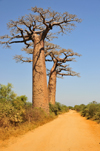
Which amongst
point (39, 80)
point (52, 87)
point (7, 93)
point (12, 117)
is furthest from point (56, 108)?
point (12, 117)

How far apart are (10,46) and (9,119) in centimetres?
668

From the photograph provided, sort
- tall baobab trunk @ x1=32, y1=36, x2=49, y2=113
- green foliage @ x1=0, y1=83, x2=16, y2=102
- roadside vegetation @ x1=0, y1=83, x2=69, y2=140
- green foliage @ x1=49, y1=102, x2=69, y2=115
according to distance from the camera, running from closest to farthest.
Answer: roadside vegetation @ x1=0, y1=83, x2=69, y2=140, green foliage @ x1=0, y1=83, x2=16, y2=102, tall baobab trunk @ x1=32, y1=36, x2=49, y2=113, green foliage @ x1=49, y1=102, x2=69, y2=115

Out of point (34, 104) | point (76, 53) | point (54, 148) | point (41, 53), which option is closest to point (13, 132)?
point (54, 148)

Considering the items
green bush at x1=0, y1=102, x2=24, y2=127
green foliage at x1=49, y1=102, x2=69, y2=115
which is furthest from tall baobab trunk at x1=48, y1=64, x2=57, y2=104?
green bush at x1=0, y1=102, x2=24, y2=127

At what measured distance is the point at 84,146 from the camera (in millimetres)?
3164

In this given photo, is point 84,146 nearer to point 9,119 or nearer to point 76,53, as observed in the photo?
point 9,119

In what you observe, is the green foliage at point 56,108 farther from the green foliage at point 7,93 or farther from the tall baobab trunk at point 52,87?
the green foliage at point 7,93

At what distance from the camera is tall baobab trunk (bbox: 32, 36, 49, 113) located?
809cm

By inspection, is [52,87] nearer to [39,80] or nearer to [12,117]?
[39,80]

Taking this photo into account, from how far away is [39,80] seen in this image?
27.7 ft

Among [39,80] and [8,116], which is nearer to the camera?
[8,116]

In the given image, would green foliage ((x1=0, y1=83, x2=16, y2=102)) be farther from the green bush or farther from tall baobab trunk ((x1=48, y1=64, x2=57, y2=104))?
tall baobab trunk ((x1=48, y1=64, x2=57, y2=104))

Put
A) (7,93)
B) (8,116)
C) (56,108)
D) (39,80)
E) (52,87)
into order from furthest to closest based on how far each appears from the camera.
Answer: (52,87) → (56,108) → (39,80) → (7,93) → (8,116)

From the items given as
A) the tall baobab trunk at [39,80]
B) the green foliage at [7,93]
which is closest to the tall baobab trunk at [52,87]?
the tall baobab trunk at [39,80]
